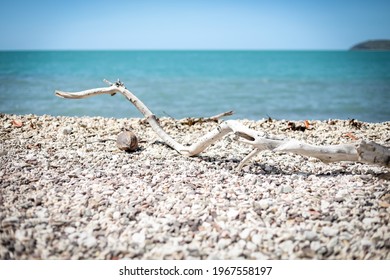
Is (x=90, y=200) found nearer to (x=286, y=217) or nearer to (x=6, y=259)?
(x=6, y=259)

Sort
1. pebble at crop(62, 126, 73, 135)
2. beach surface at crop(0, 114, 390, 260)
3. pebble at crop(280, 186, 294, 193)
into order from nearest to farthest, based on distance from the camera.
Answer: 1. beach surface at crop(0, 114, 390, 260)
2. pebble at crop(280, 186, 294, 193)
3. pebble at crop(62, 126, 73, 135)

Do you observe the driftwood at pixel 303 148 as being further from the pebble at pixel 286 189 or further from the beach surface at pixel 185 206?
the pebble at pixel 286 189

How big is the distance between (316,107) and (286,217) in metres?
8.17

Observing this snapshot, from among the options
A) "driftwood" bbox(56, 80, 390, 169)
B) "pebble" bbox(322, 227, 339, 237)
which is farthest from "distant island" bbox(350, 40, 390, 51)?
"pebble" bbox(322, 227, 339, 237)

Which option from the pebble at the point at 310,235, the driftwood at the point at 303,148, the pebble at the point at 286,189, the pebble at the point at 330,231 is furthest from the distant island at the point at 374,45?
the pebble at the point at 310,235

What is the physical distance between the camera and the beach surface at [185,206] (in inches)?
90.0

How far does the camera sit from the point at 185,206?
9.05 ft

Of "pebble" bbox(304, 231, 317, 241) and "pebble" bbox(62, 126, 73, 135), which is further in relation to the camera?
"pebble" bbox(62, 126, 73, 135)

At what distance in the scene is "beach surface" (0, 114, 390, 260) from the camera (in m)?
2.29

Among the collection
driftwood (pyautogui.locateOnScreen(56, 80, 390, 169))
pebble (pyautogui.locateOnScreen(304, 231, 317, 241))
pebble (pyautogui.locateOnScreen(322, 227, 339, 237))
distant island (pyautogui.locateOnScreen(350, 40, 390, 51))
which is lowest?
pebble (pyautogui.locateOnScreen(304, 231, 317, 241))

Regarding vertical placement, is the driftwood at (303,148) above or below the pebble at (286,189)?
above

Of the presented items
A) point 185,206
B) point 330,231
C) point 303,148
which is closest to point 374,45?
point 303,148

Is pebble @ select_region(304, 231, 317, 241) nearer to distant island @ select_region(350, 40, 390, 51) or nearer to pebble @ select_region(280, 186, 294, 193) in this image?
pebble @ select_region(280, 186, 294, 193)
